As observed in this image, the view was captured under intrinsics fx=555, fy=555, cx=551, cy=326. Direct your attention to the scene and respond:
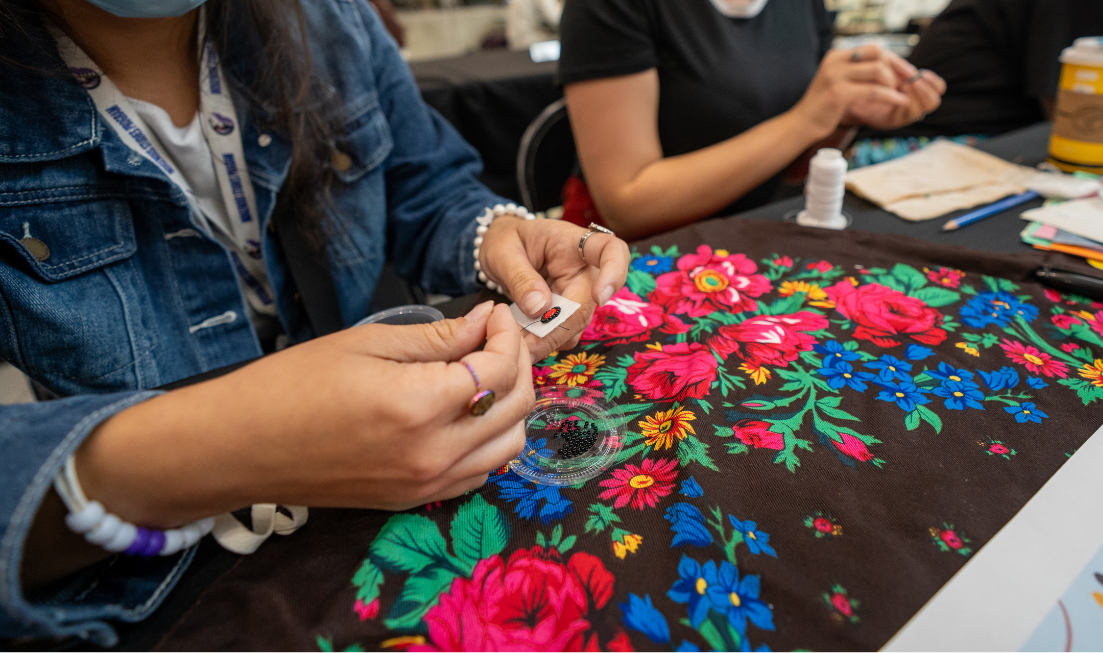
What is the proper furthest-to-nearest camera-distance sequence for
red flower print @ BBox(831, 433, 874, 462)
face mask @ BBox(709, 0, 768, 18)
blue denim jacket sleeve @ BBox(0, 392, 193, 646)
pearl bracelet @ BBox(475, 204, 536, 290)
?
face mask @ BBox(709, 0, 768, 18) < pearl bracelet @ BBox(475, 204, 536, 290) < red flower print @ BBox(831, 433, 874, 462) < blue denim jacket sleeve @ BBox(0, 392, 193, 646)

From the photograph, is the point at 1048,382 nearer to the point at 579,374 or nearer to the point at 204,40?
the point at 579,374

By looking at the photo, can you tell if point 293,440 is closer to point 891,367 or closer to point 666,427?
point 666,427

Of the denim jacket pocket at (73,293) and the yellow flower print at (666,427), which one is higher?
the denim jacket pocket at (73,293)

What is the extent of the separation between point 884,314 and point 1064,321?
18 cm

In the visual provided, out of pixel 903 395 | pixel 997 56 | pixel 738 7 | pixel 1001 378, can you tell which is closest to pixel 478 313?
pixel 903 395

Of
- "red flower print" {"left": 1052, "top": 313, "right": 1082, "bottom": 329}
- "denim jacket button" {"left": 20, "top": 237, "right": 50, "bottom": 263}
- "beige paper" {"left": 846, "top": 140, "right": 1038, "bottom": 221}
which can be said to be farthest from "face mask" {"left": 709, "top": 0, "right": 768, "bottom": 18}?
"denim jacket button" {"left": 20, "top": 237, "right": 50, "bottom": 263}

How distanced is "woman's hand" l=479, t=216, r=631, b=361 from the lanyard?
0.35 metres

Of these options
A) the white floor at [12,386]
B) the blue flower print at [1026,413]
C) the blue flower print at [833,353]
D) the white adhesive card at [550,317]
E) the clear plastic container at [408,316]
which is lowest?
the white floor at [12,386]

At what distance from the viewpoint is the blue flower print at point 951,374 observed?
526 mm

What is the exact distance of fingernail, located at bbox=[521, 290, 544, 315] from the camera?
57 cm

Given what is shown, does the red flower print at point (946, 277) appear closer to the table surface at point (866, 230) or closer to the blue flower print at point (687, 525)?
the table surface at point (866, 230)

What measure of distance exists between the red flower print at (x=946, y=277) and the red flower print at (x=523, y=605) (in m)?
0.57

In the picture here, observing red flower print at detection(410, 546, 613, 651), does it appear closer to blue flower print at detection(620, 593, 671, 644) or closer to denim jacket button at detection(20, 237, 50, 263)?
blue flower print at detection(620, 593, 671, 644)

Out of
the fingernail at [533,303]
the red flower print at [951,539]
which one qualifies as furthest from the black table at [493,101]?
the red flower print at [951,539]
